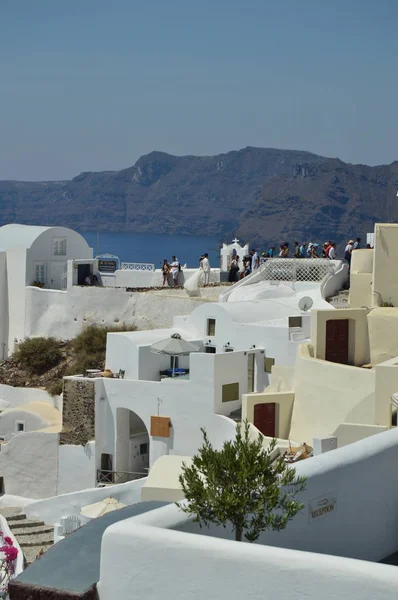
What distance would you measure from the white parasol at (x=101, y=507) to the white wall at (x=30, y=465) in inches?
176

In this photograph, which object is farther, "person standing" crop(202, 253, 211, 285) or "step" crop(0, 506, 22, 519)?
"person standing" crop(202, 253, 211, 285)

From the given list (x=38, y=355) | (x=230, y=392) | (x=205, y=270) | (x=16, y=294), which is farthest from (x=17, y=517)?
(x=205, y=270)

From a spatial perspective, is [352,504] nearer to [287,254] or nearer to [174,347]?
[174,347]

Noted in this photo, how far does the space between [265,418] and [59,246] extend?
17.0 meters

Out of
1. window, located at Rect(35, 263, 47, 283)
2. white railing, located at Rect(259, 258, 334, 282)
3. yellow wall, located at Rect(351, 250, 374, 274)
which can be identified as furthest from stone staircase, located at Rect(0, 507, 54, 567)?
window, located at Rect(35, 263, 47, 283)

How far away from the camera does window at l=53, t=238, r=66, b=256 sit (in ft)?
132

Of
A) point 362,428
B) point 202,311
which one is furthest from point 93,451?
point 362,428

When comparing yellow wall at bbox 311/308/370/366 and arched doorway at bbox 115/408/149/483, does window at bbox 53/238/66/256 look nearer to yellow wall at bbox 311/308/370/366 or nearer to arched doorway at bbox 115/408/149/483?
arched doorway at bbox 115/408/149/483

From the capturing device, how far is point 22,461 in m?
29.8

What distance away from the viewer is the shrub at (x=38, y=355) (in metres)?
36.1

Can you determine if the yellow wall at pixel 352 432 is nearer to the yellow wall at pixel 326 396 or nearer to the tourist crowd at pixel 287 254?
the yellow wall at pixel 326 396

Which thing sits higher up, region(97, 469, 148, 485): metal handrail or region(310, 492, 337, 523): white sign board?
region(310, 492, 337, 523): white sign board

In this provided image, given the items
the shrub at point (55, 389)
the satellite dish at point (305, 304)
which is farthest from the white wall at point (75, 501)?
the satellite dish at point (305, 304)

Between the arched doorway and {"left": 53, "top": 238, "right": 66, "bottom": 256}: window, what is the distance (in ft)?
40.7
